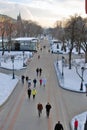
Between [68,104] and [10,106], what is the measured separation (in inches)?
213

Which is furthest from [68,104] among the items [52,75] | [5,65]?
[5,65]

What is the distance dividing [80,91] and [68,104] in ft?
19.5

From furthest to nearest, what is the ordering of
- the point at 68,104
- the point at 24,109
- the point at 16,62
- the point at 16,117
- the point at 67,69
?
the point at 16,62 → the point at 67,69 → the point at 68,104 → the point at 24,109 → the point at 16,117

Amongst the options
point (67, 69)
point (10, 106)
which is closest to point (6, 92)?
A: point (10, 106)

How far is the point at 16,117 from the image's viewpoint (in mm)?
26609

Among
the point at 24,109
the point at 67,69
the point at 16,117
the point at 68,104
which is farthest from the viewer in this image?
the point at 67,69

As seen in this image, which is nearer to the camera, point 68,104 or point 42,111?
point 42,111

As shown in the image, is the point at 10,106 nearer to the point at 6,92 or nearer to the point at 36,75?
the point at 6,92

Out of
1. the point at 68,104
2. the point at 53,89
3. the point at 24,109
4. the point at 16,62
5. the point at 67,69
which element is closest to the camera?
the point at 24,109

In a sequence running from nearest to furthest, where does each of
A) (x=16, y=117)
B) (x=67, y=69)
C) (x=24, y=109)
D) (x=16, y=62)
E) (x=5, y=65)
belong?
1. (x=16, y=117)
2. (x=24, y=109)
3. (x=67, y=69)
4. (x=5, y=65)
5. (x=16, y=62)

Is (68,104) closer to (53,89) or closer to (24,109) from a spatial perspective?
(24,109)

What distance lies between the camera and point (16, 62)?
226ft

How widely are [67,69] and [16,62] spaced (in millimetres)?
15344

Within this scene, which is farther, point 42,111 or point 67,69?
point 67,69
